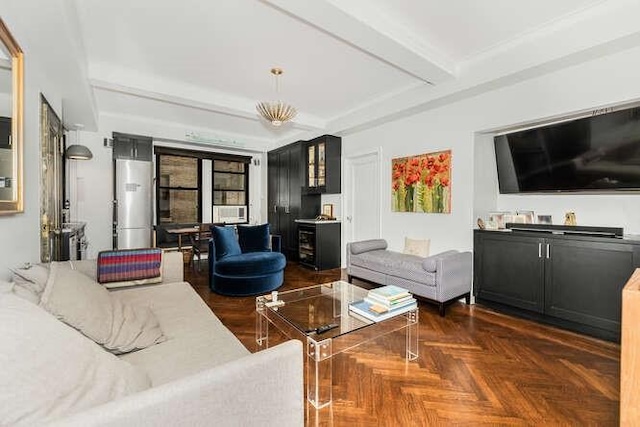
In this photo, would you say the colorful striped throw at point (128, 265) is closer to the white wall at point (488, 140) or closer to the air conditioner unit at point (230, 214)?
the white wall at point (488, 140)

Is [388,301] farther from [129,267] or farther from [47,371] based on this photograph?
[129,267]

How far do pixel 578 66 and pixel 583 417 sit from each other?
2.76 m

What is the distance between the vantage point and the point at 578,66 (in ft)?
8.59

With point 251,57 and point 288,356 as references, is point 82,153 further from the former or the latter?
point 288,356

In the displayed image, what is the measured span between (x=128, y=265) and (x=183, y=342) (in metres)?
1.26

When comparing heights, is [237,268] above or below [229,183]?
below

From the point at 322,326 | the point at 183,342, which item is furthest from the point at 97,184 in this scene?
the point at 322,326

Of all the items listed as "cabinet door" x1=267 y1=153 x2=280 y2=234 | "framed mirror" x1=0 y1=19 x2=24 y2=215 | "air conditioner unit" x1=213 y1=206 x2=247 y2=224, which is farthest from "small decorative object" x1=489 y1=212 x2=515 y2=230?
"air conditioner unit" x1=213 y1=206 x2=247 y2=224

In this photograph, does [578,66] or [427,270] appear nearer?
[578,66]

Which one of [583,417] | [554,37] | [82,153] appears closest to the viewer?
[583,417]

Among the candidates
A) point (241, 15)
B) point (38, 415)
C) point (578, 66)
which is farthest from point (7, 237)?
point (578, 66)

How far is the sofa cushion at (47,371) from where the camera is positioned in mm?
701

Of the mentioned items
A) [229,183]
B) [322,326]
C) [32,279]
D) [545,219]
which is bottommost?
[322,326]

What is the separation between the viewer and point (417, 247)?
3.88 m
